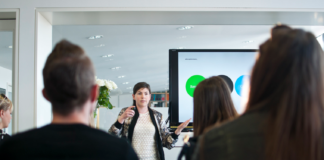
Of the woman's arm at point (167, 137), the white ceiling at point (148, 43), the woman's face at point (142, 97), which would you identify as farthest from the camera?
the white ceiling at point (148, 43)

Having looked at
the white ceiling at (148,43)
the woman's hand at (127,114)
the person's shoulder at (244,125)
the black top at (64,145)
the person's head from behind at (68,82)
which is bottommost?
the woman's hand at (127,114)

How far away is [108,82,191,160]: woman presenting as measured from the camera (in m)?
2.87

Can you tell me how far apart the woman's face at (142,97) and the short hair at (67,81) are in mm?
2237

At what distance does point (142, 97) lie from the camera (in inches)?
124

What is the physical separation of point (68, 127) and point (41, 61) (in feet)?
6.63

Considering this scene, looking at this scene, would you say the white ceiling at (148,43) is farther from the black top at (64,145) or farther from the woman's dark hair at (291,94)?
the woman's dark hair at (291,94)

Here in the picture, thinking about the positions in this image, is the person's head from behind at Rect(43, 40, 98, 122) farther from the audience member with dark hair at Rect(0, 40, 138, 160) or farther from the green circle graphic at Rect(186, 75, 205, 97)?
the green circle graphic at Rect(186, 75, 205, 97)

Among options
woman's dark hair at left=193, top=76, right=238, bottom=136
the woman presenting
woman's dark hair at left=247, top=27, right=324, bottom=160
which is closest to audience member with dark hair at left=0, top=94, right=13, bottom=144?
the woman presenting

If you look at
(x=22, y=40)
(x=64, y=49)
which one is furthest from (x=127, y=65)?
(x=64, y=49)

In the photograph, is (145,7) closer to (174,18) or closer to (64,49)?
(174,18)

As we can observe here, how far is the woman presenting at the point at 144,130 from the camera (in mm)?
2873

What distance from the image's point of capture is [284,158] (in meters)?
0.75

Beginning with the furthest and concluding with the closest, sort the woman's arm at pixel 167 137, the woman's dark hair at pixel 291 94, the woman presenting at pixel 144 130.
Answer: the woman's arm at pixel 167 137, the woman presenting at pixel 144 130, the woman's dark hair at pixel 291 94

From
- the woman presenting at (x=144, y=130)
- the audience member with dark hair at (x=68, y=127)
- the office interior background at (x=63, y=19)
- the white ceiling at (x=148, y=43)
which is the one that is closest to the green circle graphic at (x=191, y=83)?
the woman presenting at (x=144, y=130)
